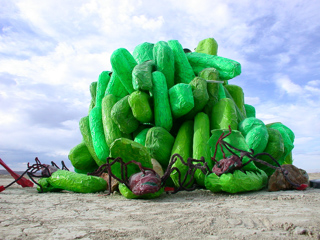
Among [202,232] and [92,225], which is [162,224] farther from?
[92,225]

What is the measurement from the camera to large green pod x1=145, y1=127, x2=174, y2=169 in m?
3.11

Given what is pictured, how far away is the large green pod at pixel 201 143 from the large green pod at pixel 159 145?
315 mm

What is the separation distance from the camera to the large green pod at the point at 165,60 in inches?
139

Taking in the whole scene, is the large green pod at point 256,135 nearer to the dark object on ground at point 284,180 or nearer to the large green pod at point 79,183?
the dark object on ground at point 284,180

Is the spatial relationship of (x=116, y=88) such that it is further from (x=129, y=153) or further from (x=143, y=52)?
(x=129, y=153)

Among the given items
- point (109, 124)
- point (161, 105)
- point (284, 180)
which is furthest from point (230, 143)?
point (109, 124)

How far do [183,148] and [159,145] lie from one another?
0.26 metres

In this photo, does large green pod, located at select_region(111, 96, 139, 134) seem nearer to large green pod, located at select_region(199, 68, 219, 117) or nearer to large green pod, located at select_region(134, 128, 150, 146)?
large green pod, located at select_region(134, 128, 150, 146)

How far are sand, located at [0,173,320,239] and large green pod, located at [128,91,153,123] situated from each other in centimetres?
104

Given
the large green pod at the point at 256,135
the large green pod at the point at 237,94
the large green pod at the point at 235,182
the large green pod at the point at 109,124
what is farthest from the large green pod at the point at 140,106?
the large green pod at the point at 237,94

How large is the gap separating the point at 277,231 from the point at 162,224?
1.92 ft

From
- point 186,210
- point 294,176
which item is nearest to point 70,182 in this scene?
point 186,210

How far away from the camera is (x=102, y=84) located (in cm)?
414

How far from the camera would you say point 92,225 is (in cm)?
161
